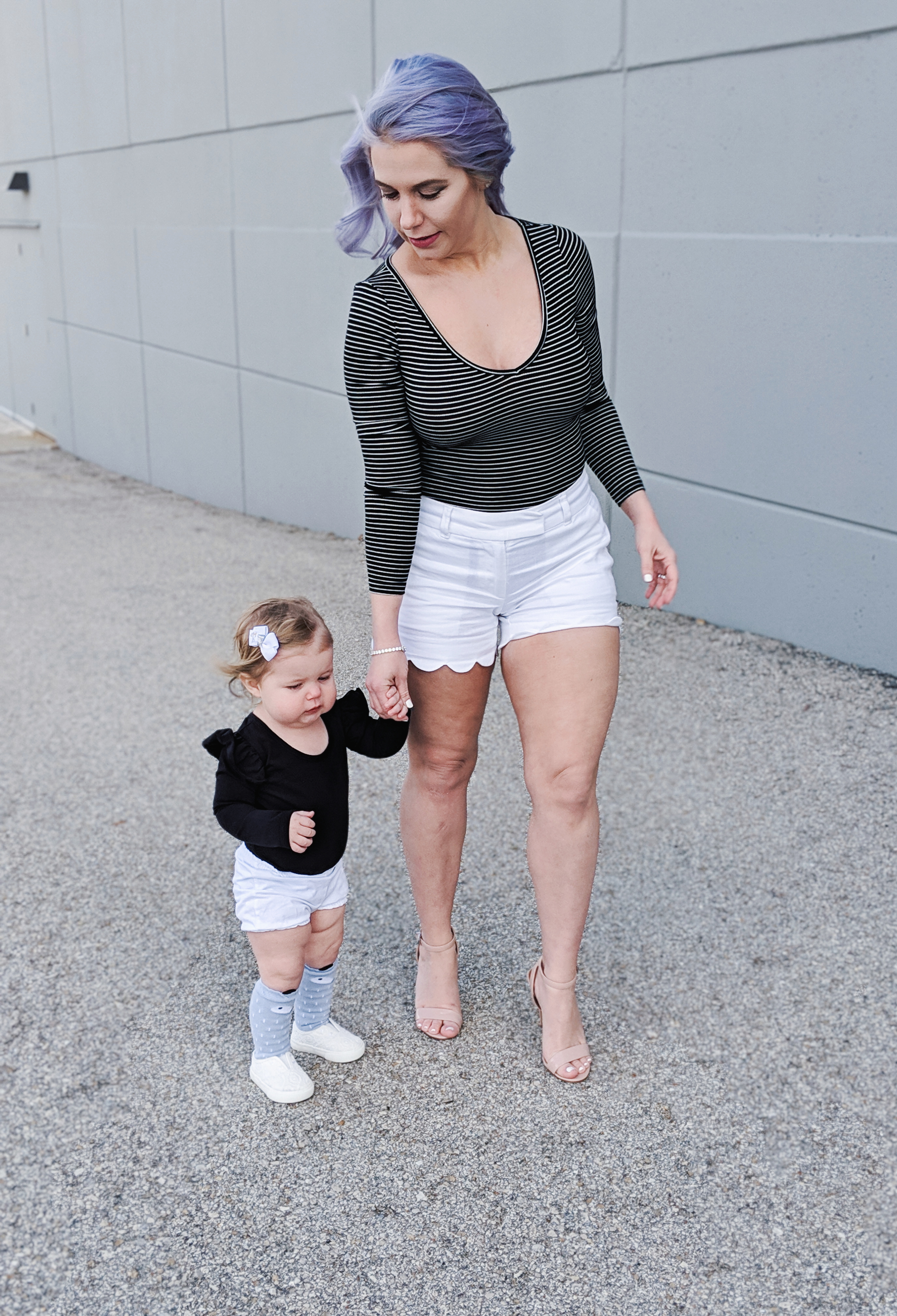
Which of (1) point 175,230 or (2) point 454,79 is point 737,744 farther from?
(1) point 175,230

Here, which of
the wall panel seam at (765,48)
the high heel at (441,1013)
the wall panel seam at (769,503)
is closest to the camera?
the high heel at (441,1013)

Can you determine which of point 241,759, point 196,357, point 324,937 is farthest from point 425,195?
point 196,357

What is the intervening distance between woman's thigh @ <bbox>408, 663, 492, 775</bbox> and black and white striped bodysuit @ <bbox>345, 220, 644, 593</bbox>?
0.23 meters

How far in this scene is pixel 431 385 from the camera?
2.35m

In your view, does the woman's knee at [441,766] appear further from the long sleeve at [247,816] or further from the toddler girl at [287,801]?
the long sleeve at [247,816]

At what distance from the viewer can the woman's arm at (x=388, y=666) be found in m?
2.48

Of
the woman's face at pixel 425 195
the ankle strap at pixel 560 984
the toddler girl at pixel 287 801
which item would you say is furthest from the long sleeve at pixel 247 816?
the woman's face at pixel 425 195

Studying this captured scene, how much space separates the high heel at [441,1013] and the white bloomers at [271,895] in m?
0.49

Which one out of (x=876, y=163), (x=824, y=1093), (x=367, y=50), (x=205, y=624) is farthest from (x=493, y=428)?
(x=367, y=50)

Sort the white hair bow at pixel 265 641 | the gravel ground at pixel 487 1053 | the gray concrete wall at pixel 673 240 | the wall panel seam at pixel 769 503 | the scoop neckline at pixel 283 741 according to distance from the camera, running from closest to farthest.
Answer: the gravel ground at pixel 487 1053
the white hair bow at pixel 265 641
the scoop neckline at pixel 283 741
the gray concrete wall at pixel 673 240
the wall panel seam at pixel 769 503

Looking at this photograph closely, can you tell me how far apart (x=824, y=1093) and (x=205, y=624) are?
411 centimetres

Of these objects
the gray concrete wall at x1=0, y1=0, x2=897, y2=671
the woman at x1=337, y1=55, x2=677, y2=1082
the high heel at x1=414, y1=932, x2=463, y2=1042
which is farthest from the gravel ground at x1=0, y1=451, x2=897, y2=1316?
the gray concrete wall at x1=0, y1=0, x2=897, y2=671

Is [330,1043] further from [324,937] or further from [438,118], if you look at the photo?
[438,118]

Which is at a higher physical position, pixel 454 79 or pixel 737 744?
pixel 454 79
